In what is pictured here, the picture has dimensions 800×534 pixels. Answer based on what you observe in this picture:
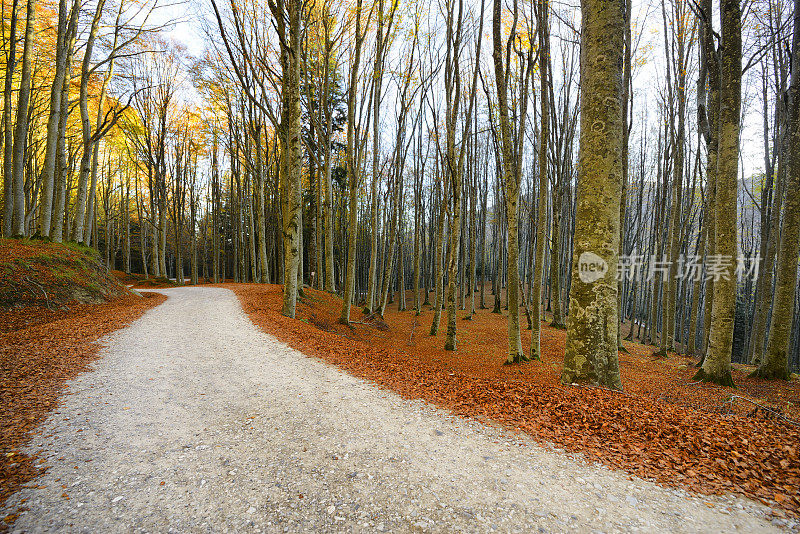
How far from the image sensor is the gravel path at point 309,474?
6.18 feet

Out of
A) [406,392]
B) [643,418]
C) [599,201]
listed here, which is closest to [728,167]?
[599,201]

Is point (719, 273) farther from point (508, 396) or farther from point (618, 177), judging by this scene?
point (508, 396)

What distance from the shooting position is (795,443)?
8.57ft

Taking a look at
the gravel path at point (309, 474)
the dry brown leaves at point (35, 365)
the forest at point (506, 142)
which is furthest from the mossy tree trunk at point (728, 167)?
the dry brown leaves at point (35, 365)

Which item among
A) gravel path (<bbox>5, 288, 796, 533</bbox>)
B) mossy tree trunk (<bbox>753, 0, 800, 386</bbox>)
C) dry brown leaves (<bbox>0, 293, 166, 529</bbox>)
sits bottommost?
gravel path (<bbox>5, 288, 796, 533</bbox>)

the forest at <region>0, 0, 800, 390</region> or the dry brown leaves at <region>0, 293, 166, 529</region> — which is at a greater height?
the forest at <region>0, 0, 800, 390</region>

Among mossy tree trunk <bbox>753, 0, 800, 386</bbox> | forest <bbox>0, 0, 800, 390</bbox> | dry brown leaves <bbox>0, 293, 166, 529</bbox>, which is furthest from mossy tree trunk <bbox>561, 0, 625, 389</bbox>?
mossy tree trunk <bbox>753, 0, 800, 386</bbox>

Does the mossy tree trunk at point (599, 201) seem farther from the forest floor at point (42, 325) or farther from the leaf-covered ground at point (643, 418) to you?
the forest floor at point (42, 325)

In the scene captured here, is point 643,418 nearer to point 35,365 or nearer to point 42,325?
point 35,365

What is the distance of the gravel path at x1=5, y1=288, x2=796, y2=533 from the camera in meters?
1.88

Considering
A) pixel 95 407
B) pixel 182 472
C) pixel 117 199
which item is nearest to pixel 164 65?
pixel 117 199

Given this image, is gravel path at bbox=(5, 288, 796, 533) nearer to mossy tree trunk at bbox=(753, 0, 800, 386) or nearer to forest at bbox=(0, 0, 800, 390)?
forest at bbox=(0, 0, 800, 390)

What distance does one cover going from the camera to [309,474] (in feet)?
7.74

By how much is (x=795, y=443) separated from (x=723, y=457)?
72cm
